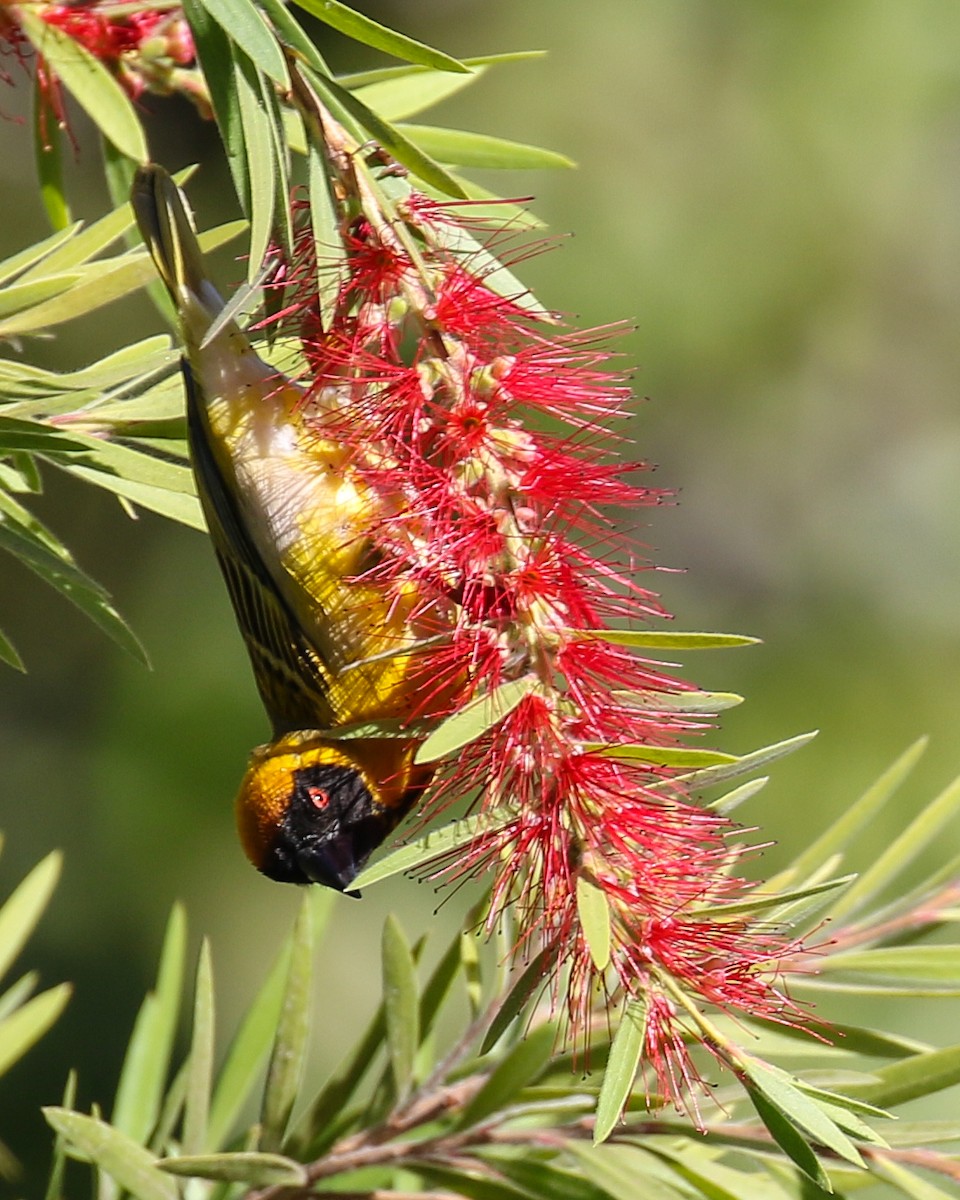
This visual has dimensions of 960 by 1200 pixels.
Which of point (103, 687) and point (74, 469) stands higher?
point (74, 469)

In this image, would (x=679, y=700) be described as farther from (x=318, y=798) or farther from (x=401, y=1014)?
(x=318, y=798)

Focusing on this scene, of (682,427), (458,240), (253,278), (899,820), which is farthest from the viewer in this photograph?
(682,427)

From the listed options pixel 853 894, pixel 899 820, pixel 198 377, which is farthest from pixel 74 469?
pixel 899 820

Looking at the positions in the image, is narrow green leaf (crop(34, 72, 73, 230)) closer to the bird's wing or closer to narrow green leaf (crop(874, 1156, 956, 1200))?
the bird's wing

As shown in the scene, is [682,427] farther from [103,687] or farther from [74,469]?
[74,469]

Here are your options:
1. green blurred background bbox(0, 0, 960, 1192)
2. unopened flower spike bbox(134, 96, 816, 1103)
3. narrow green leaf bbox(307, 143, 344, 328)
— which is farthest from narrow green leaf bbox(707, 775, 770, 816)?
green blurred background bbox(0, 0, 960, 1192)

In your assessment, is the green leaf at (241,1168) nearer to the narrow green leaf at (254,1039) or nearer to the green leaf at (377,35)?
the narrow green leaf at (254,1039)

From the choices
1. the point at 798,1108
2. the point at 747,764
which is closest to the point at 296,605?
the point at 747,764
